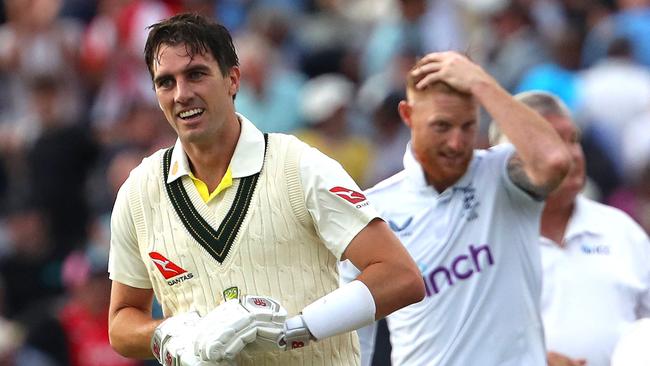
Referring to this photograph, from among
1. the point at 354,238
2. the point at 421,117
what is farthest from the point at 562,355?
the point at 354,238

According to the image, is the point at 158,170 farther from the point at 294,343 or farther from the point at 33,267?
the point at 33,267

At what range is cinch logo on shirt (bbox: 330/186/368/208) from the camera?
488 centimetres

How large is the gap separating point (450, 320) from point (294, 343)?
4.47ft

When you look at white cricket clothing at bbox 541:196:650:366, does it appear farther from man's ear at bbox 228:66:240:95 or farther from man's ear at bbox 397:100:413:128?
man's ear at bbox 228:66:240:95

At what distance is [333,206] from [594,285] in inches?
81.9

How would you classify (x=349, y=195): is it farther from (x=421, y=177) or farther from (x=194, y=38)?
(x=421, y=177)

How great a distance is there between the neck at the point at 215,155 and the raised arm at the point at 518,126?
126 centimetres

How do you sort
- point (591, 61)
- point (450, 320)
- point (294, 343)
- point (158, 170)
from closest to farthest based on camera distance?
point (294, 343) → point (158, 170) → point (450, 320) → point (591, 61)

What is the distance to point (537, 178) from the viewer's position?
19.4 ft

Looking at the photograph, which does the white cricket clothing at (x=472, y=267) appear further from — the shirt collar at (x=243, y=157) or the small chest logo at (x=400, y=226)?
the shirt collar at (x=243, y=157)

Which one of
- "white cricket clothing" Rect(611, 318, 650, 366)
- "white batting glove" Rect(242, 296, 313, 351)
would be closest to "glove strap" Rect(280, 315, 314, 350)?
"white batting glove" Rect(242, 296, 313, 351)

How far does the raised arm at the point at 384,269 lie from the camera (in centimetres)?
476

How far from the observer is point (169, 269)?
5008mm

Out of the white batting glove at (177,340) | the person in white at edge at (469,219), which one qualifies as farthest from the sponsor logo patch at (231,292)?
the person in white at edge at (469,219)
